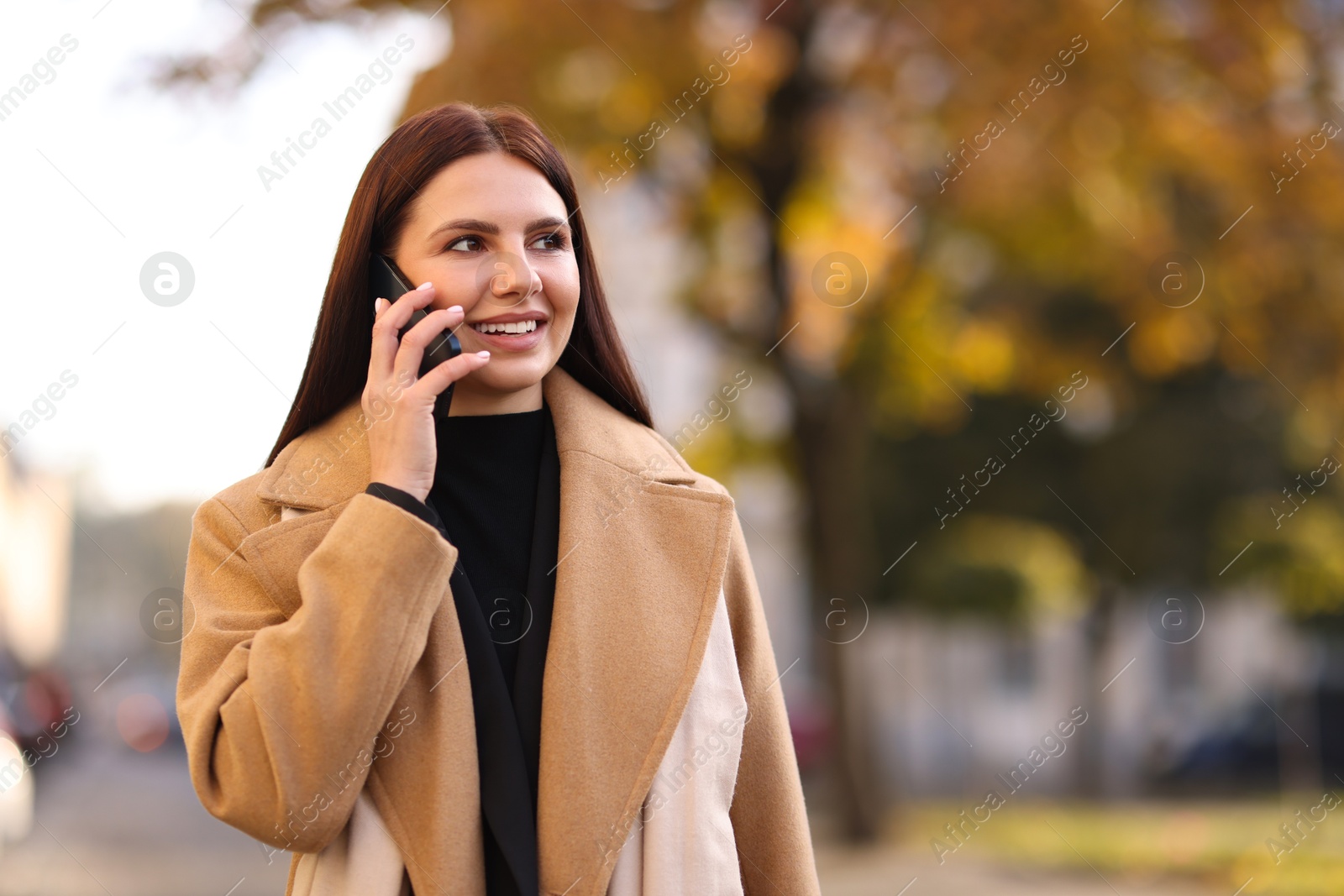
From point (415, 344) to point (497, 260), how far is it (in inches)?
8.2

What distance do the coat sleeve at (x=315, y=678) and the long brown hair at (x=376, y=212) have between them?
1.07ft

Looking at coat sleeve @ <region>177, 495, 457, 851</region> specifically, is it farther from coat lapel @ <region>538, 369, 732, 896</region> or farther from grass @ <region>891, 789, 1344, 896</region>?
grass @ <region>891, 789, 1344, 896</region>

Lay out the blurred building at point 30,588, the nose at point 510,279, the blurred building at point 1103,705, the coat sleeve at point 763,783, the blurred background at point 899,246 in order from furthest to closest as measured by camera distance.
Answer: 1. the blurred building at point 1103,705
2. the blurred building at point 30,588
3. the blurred background at point 899,246
4. the coat sleeve at point 763,783
5. the nose at point 510,279

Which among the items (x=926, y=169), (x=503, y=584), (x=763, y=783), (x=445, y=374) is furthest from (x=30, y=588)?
(x=445, y=374)

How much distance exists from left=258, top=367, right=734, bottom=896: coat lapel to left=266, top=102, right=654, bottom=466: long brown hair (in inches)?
2.2

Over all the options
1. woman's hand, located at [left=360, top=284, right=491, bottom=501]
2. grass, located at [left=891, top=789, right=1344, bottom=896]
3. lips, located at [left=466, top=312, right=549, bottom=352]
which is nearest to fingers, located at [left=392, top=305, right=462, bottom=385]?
woman's hand, located at [left=360, top=284, right=491, bottom=501]

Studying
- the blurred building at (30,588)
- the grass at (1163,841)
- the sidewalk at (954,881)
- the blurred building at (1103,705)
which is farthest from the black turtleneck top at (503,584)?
the blurred building at (1103,705)

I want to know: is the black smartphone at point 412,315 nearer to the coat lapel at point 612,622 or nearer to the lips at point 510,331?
the lips at point 510,331

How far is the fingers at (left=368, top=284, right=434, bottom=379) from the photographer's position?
2016 millimetres

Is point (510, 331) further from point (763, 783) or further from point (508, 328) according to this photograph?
point (763, 783)

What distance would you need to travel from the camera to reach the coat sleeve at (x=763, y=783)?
88.8 inches

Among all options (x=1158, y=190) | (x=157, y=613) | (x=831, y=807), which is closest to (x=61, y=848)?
(x=831, y=807)

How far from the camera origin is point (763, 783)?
229 centimetres

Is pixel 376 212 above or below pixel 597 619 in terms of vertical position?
above
